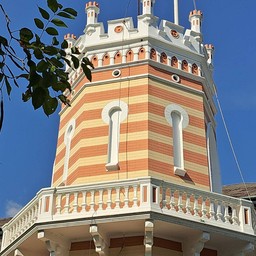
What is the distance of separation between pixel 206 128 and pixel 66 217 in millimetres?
5670

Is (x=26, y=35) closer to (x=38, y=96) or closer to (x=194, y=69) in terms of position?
(x=38, y=96)

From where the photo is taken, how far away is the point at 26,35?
6133mm

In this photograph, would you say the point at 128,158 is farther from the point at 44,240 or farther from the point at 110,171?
the point at 44,240

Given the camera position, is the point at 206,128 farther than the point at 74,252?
Yes

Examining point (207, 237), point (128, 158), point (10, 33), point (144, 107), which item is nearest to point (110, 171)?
point (128, 158)

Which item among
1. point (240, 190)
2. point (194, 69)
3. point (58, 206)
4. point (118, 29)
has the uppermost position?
point (118, 29)

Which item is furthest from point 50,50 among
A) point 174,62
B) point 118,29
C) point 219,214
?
point 118,29

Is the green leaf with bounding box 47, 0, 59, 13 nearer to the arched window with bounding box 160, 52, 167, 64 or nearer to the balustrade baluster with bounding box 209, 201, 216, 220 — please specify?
the balustrade baluster with bounding box 209, 201, 216, 220

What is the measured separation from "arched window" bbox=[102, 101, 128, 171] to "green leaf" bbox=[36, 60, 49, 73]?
34.8ft

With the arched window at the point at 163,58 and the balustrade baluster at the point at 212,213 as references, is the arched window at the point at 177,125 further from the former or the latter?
the balustrade baluster at the point at 212,213

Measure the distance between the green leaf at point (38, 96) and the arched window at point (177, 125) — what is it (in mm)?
10935

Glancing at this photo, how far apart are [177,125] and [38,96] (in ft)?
38.9

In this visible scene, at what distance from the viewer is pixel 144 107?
677 inches

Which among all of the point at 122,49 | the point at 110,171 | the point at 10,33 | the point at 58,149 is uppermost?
Answer: the point at 122,49
